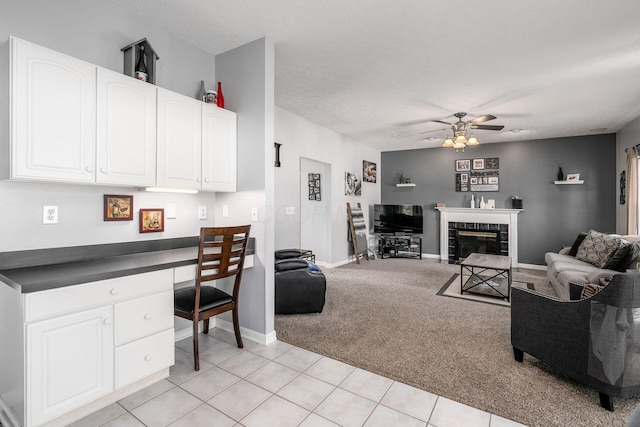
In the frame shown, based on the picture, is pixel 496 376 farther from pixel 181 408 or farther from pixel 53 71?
pixel 53 71

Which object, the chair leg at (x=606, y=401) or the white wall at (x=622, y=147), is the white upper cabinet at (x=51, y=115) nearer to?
the chair leg at (x=606, y=401)

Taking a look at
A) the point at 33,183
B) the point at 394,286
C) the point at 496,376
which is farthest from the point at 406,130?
the point at 33,183

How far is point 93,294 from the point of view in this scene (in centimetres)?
178

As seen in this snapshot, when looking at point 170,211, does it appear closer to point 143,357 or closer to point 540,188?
point 143,357

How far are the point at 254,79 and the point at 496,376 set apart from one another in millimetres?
3125

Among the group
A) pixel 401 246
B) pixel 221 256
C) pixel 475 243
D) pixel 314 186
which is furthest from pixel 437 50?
pixel 401 246

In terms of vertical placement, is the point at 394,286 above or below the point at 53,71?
below

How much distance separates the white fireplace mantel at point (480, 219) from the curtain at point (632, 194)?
1762mm

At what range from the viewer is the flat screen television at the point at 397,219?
23.6ft

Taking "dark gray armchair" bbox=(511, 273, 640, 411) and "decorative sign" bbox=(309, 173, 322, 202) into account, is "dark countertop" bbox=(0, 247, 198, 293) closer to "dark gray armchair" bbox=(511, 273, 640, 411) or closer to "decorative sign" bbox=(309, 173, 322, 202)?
"dark gray armchair" bbox=(511, 273, 640, 411)

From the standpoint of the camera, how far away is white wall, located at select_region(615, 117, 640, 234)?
4730mm

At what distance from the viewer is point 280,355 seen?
257 cm

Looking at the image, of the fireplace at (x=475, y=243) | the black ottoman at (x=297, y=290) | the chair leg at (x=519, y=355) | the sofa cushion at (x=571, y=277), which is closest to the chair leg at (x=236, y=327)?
the black ottoman at (x=297, y=290)

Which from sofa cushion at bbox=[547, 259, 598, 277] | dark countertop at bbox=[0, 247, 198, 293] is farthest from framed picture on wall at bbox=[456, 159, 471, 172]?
dark countertop at bbox=[0, 247, 198, 293]
